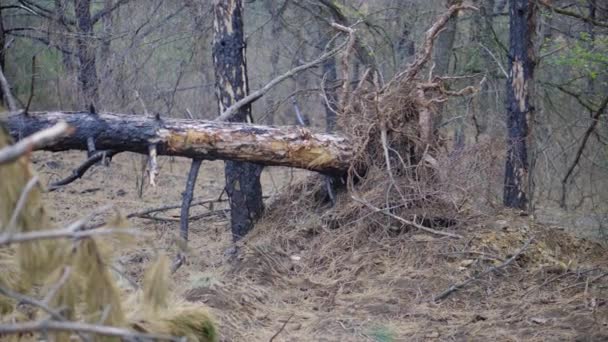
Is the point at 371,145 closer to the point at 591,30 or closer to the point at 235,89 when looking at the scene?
the point at 235,89

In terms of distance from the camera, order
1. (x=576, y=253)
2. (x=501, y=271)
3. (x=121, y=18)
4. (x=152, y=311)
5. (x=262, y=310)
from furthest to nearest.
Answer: (x=121, y=18) → (x=576, y=253) → (x=501, y=271) → (x=262, y=310) → (x=152, y=311)

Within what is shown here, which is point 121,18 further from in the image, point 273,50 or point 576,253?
point 576,253

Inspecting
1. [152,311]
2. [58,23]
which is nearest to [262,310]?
[152,311]

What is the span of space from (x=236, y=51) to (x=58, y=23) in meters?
3.76

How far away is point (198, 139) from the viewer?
264 inches

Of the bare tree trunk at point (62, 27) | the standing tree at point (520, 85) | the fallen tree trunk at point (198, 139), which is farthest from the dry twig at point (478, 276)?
the bare tree trunk at point (62, 27)

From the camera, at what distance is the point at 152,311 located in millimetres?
3365

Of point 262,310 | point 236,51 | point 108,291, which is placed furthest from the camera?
point 236,51

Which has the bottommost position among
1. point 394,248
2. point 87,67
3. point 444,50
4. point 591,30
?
point 394,248

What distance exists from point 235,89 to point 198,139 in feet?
6.51

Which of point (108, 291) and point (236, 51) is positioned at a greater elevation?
point (236, 51)

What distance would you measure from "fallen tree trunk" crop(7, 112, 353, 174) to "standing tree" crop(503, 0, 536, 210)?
6.20ft

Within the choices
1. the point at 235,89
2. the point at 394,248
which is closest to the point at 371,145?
the point at 394,248

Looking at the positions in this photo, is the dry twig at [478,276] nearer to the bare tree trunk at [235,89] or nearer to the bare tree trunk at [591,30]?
the bare tree trunk at [235,89]
